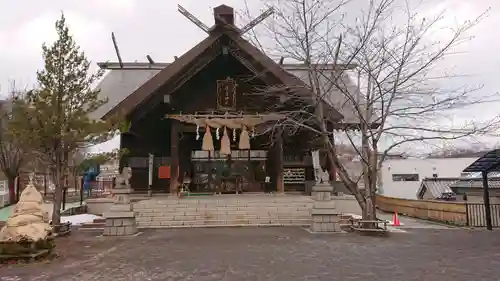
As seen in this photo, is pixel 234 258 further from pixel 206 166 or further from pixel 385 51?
pixel 206 166

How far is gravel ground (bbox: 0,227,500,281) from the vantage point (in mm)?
6449

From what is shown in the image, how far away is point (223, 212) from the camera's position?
1387 cm

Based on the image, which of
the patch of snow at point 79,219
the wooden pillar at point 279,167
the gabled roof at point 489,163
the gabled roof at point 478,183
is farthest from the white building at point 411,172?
the patch of snow at point 79,219

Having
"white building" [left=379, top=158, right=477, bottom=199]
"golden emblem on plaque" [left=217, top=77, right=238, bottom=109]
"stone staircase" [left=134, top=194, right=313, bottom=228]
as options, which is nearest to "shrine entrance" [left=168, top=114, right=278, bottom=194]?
"golden emblem on plaque" [left=217, top=77, right=238, bottom=109]

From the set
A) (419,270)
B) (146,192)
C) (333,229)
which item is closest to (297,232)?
(333,229)

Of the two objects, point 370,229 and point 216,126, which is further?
point 216,126

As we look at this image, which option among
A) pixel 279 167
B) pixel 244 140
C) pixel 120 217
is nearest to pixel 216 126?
pixel 244 140

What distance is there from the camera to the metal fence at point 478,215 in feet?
45.2

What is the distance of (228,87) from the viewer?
18.0m

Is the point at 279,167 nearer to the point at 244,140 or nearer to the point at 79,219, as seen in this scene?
the point at 244,140

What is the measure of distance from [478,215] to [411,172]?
83.8 ft

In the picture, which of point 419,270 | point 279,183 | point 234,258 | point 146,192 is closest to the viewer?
point 419,270

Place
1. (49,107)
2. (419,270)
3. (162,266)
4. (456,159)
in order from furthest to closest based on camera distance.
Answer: (456,159) < (49,107) < (162,266) < (419,270)

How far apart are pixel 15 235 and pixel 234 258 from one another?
181 inches
